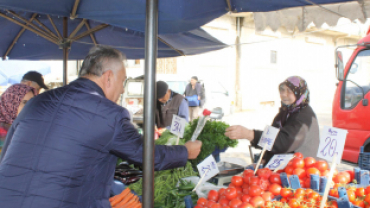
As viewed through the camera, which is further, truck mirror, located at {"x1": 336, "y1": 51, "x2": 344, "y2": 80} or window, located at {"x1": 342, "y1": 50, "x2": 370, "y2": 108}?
window, located at {"x1": 342, "y1": 50, "x2": 370, "y2": 108}

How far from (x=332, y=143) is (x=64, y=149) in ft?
5.12

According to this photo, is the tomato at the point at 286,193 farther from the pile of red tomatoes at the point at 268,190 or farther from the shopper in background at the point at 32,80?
the shopper in background at the point at 32,80

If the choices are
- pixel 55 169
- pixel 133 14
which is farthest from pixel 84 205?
pixel 133 14

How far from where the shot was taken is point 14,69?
743 cm

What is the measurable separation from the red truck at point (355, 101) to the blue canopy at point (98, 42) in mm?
2391

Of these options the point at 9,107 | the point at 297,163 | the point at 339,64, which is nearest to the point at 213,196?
the point at 297,163

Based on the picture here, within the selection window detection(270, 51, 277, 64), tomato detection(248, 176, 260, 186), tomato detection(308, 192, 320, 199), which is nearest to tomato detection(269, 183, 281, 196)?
tomato detection(248, 176, 260, 186)

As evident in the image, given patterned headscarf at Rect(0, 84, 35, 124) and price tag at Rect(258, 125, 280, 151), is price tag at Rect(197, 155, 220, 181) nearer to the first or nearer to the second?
price tag at Rect(258, 125, 280, 151)

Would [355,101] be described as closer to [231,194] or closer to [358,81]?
[358,81]

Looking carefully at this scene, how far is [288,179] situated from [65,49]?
3.49 metres

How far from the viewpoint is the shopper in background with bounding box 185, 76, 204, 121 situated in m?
9.79

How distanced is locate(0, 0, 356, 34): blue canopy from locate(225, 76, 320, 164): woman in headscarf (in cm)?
100

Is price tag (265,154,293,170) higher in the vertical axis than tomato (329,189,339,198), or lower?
higher

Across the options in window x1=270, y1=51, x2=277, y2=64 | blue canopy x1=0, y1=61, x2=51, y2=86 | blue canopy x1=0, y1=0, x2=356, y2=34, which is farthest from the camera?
window x1=270, y1=51, x2=277, y2=64
